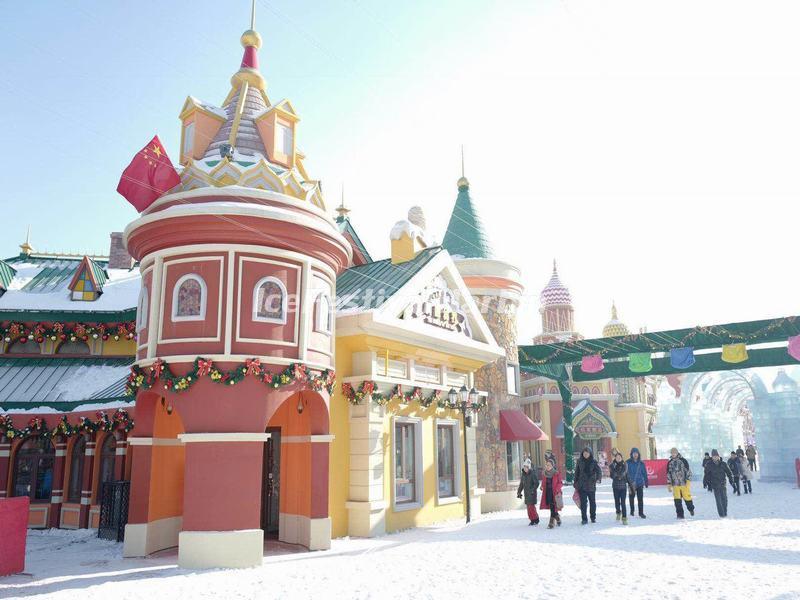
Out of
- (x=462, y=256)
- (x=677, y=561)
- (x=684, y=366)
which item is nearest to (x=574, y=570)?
(x=677, y=561)

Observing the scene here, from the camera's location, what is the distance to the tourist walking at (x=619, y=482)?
47.6ft

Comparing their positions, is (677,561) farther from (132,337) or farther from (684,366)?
(684,366)

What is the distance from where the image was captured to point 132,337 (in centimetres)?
1819

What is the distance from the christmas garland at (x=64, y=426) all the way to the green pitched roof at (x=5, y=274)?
207 inches

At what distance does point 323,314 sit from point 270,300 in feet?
4.52

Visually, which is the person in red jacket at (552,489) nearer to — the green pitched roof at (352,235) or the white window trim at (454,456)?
the white window trim at (454,456)

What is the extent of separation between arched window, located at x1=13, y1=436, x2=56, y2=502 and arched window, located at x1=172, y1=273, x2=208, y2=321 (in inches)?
327

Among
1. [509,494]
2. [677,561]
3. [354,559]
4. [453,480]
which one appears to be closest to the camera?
[677,561]

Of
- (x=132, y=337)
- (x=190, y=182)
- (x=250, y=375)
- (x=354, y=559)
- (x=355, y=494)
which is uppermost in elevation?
(x=190, y=182)

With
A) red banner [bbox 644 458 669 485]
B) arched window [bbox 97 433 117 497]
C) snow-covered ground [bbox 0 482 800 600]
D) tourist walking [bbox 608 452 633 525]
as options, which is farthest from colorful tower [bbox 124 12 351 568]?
red banner [bbox 644 458 669 485]

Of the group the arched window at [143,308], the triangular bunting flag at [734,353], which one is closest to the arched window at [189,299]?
the arched window at [143,308]

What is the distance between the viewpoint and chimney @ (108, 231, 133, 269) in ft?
74.5

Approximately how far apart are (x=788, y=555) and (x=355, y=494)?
8.23 meters

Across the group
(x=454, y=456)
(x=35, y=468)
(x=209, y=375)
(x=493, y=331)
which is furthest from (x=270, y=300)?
(x=493, y=331)
